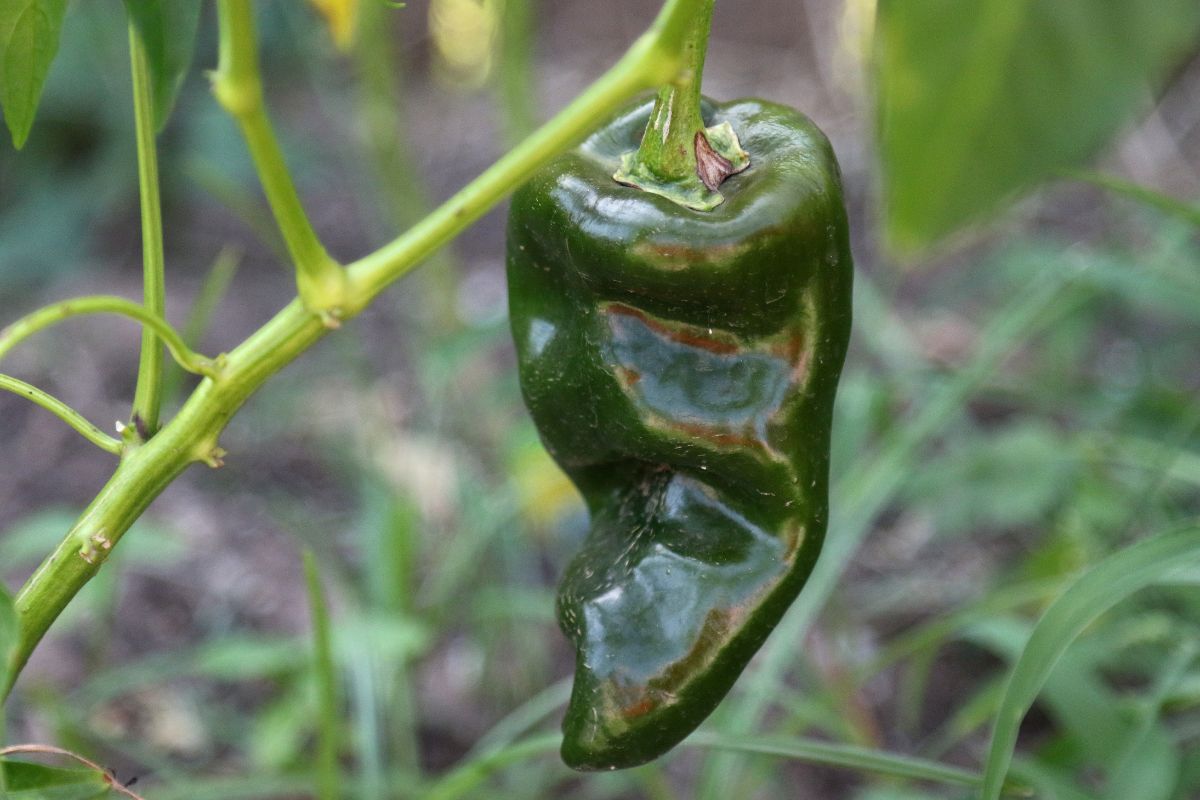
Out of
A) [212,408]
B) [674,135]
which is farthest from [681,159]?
[212,408]

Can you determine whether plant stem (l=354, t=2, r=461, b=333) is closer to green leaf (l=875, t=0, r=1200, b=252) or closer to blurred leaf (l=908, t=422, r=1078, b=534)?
blurred leaf (l=908, t=422, r=1078, b=534)

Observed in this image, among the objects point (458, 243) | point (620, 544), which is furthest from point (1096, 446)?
point (458, 243)

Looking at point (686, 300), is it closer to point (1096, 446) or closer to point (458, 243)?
point (1096, 446)

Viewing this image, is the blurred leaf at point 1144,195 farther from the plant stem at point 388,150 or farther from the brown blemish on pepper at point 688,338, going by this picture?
the plant stem at point 388,150

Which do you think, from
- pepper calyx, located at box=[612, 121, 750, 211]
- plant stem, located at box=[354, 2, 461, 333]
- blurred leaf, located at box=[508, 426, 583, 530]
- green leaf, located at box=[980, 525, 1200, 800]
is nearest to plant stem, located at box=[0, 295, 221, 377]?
pepper calyx, located at box=[612, 121, 750, 211]

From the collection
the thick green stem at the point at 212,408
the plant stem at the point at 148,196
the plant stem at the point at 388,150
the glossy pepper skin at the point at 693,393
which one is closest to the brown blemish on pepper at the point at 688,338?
the glossy pepper skin at the point at 693,393

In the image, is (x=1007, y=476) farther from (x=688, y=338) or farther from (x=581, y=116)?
(x=581, y=116)
